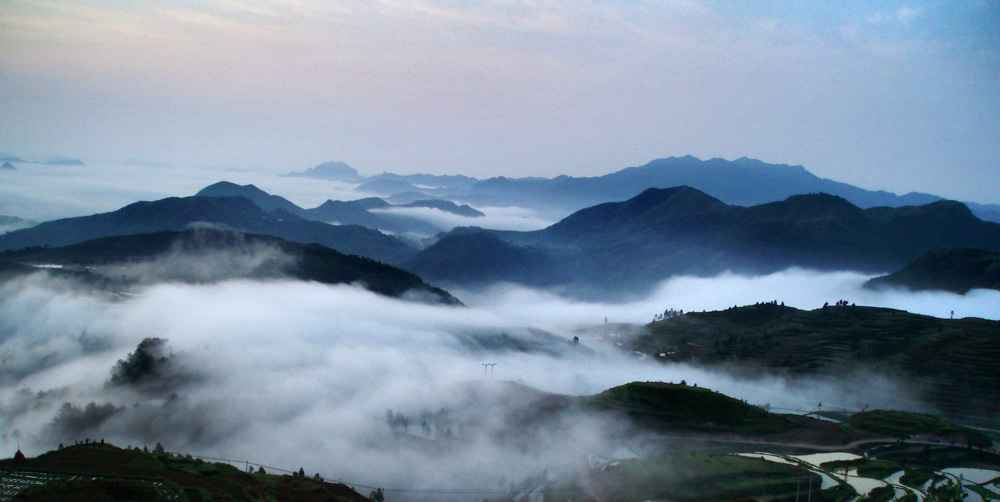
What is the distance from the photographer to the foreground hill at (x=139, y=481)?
169 ft

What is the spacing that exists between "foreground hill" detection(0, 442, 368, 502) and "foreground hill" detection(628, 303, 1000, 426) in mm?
112170

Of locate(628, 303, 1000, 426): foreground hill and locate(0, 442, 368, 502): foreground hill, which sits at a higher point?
locate(628, 303, 1000, 426): foreground hill

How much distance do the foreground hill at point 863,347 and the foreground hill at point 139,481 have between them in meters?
112

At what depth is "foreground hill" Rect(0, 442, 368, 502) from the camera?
51469mm

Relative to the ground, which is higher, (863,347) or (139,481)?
(863,347)

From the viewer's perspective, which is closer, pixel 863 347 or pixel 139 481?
pixel 139 481

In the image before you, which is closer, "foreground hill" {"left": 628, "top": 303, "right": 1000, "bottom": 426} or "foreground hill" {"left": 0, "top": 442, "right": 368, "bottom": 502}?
"foreground hill" {"left": 0, "top": 442, "right": 368, "bottom": 502}

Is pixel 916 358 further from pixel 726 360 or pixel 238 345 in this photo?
pixel 238 345

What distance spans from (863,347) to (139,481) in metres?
149

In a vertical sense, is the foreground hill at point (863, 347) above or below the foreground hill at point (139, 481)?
above

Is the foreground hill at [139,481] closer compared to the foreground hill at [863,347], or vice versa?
the foreground hill at [139,481]

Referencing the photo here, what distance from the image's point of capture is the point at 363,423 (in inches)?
4117

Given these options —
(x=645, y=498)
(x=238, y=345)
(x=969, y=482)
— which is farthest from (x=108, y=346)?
(x=969, y=482)

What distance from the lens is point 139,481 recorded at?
181 ft
